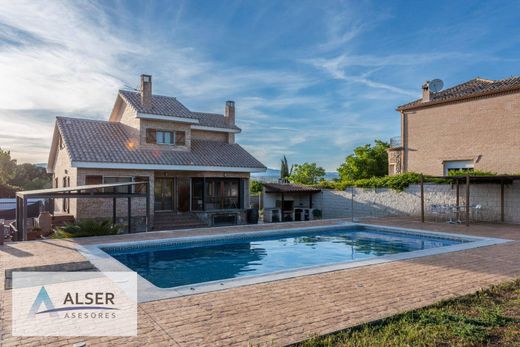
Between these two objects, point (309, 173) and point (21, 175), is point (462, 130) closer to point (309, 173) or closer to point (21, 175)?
point (309, 173)

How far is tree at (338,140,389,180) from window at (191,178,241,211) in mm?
20362

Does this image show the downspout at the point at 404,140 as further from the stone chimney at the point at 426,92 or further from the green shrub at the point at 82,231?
the green shrub at the point at 82,231

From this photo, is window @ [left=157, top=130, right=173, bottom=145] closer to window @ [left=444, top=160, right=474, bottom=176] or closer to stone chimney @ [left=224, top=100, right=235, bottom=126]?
stone chimney @ [left=224, top=100, right=235, bottom=126]

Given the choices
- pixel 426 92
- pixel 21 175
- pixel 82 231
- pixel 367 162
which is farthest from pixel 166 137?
pixel 21 175

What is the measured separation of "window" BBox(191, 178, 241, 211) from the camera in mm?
21312

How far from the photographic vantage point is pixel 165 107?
21938 millimetres

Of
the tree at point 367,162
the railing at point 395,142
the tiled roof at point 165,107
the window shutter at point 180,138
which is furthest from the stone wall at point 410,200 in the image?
the tree at point 367,162

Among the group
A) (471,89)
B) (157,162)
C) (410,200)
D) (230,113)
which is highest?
(471,89)

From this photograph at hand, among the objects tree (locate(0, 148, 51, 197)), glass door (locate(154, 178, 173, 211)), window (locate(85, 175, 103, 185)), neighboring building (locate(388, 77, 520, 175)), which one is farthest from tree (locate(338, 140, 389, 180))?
tree (locate(0, 148, 51, 197))

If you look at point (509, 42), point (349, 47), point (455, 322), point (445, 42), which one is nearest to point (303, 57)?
point (349, 47)

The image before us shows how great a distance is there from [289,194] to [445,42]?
514 inches

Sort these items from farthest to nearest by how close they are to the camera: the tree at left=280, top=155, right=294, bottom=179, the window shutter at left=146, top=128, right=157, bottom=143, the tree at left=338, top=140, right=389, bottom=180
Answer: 1. the tree at left=280, top=155, right=294, bottom=179
2. the tree at left=338, top=140, right=389, bottom=180
3. the window shutter at left=146, top=128, right=157, bottom=143

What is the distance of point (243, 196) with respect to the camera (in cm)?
2283

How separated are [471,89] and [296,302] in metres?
24.6
